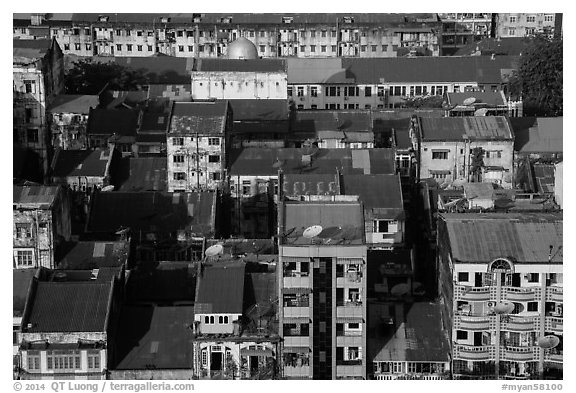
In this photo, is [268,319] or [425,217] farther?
[425,217]

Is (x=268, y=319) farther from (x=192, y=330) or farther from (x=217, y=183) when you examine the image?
(x=217, y=183)

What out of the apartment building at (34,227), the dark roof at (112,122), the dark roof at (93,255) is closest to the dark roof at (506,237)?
the dark roof at (93,255)

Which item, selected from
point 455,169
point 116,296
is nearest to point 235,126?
point 455,169

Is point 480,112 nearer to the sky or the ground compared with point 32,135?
nearer to the sky

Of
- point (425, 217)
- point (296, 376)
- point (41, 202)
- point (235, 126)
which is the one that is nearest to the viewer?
point (296, 376)

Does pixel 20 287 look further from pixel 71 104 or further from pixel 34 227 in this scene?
pixel 71 104

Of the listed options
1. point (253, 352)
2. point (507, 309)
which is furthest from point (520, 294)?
point (253, 352)
